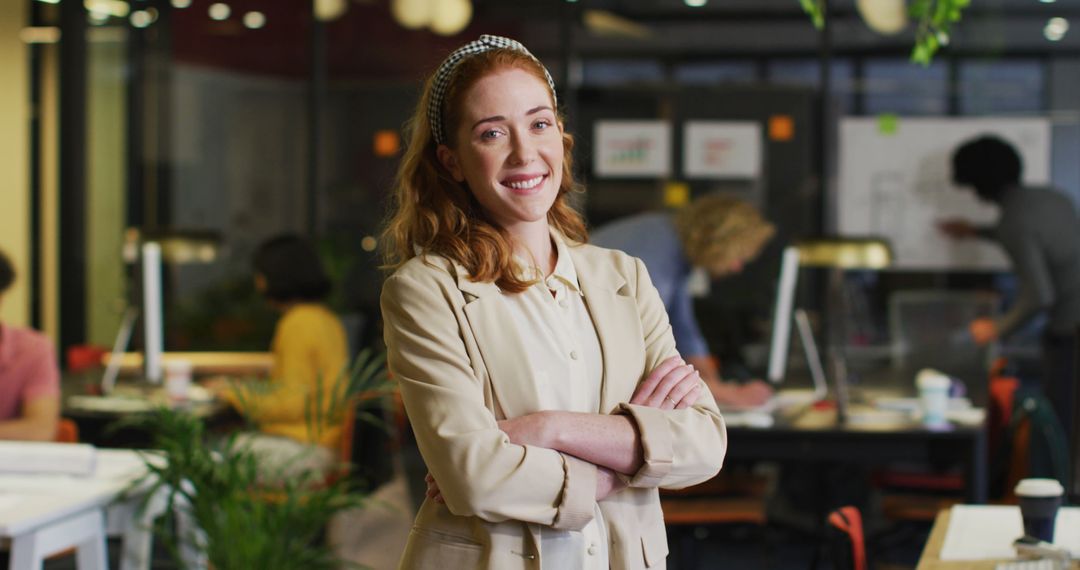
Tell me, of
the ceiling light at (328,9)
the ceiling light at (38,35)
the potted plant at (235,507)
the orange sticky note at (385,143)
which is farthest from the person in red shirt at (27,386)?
the ceiling light at (38,35)

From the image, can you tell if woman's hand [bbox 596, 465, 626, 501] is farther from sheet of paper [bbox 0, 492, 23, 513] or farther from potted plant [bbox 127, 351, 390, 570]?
sheet of paper [bbox 0, 492, 23, 513]

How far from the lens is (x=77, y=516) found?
3.76m

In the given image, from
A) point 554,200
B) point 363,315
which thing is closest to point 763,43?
point 363,315

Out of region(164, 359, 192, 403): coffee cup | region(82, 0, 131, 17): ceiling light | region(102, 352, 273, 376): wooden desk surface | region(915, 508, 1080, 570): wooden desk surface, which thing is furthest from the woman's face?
region(82, 0, 131, 17): ceiling light

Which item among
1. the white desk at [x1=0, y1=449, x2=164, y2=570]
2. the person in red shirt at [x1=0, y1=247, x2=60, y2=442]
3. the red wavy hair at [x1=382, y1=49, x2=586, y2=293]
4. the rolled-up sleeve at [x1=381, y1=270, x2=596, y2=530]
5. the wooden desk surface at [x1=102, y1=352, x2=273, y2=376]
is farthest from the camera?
the wooden desk surface at [x1=102, y1=352, x2=273, y2=376]

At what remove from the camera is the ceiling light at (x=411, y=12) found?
27.8 feet

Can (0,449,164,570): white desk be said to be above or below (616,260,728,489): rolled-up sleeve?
below

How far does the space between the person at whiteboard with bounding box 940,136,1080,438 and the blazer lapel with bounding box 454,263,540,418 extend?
5111 millimetres

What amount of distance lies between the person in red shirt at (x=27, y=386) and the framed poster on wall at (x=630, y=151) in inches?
149

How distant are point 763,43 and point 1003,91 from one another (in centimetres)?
132

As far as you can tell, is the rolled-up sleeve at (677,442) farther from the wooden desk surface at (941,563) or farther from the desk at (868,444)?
the desk at (868,444)

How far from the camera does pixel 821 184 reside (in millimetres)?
7867

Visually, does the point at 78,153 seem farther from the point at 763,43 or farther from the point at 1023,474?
the point at 1023,474

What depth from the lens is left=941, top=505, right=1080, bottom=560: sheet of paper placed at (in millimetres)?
3053
